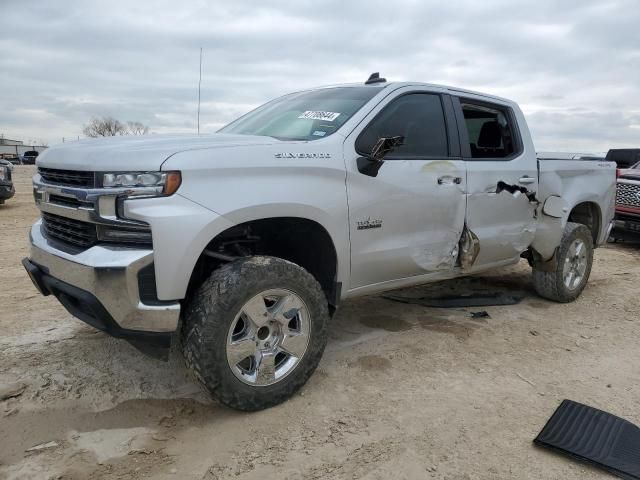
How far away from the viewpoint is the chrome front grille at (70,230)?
2756mm

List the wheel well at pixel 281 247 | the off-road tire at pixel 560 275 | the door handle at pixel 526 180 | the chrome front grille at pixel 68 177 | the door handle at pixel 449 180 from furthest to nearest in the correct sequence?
the off-road tire at pixel 560 275, the door handle at pixel 526 180, the door handle at pixel 449 180, the wheel well at pixel 281 247, the chrome front grille at pixel 68 177

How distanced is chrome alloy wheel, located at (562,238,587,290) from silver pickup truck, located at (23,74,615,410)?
4.03 feet

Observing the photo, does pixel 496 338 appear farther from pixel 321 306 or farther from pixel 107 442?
pixel 107 442

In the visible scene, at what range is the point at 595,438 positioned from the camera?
2.83m

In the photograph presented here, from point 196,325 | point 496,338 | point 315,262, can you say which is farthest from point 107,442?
point 496,338

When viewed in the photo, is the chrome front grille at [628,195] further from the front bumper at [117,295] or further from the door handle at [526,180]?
the front bumper at [117,295]

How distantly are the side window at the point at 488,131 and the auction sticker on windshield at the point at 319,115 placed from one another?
1.31 meters

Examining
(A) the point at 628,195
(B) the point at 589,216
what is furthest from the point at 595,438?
(A) the point at 628,195

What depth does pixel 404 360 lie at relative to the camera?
3805 millimetres

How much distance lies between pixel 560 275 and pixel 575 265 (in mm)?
356

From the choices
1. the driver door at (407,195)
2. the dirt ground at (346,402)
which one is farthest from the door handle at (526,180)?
the dirt ground at (346,402)

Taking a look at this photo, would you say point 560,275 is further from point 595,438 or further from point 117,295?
point 117,295

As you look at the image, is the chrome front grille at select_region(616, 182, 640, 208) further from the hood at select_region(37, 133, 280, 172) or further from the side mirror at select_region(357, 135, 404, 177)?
the hood at select_region(37, 133, 280, 172)

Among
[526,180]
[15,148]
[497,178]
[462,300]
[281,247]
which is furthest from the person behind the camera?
[15,148]
